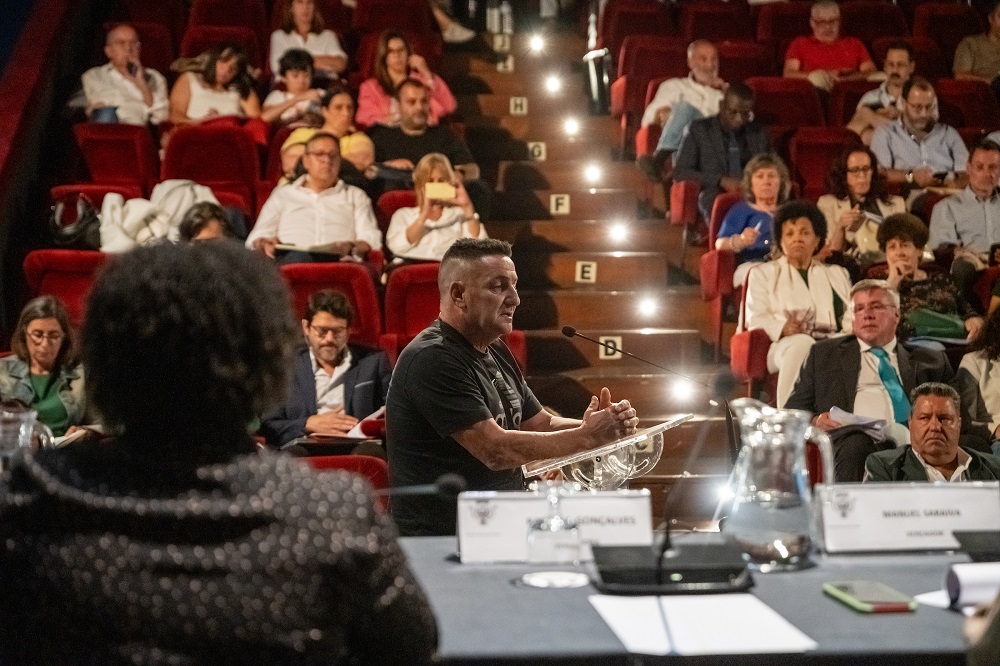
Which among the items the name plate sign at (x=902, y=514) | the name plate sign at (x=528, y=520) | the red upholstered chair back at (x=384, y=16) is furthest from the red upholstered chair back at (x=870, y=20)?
the name plate sign at (x=528, y=520)

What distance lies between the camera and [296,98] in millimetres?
5184

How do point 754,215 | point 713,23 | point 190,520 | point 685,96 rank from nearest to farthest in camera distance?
point 190,520 < point 754,215 < point 685,96 < point 713,23

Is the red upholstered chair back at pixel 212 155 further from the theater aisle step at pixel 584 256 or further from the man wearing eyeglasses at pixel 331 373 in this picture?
the man wearing eyeglasses at pixel 331 373

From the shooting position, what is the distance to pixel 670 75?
580 centimetres

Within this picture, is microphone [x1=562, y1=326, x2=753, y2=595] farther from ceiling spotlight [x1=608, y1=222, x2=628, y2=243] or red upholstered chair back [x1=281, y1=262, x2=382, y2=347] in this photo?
ceiling spotlight [x1=608, y1=222, x2=628, y2=243]

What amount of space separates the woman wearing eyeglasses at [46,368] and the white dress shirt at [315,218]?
2.94 feet

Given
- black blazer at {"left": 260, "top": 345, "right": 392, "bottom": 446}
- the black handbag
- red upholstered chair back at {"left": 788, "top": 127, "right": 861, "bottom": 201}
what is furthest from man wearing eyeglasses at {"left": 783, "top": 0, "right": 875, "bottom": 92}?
the black handbag

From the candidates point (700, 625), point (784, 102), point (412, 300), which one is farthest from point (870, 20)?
point (700, 625)

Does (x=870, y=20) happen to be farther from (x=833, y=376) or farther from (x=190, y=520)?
(x=190, y=520)

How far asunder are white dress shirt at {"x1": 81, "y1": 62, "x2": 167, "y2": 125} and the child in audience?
47cm

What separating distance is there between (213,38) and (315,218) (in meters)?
1.59

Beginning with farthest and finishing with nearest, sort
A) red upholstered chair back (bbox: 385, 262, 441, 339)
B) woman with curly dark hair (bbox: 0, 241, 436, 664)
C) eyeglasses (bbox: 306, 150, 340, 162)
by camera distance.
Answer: eyeglasses (bbox: 306, 150, 340, 162)
red upholstered chair back (bbox: 385, 262, 441, 339)
woman with curly dark hair (bbox: 0, 241, 436, 664)

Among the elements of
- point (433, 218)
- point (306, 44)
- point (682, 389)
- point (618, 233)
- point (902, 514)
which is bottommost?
point (682, 389)

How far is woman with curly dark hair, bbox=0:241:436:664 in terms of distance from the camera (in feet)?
3.22
